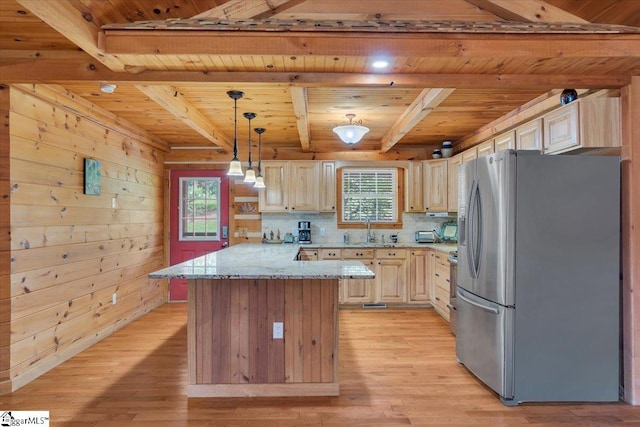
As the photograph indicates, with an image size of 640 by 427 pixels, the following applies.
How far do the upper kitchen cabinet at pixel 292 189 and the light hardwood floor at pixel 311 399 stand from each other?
232cm

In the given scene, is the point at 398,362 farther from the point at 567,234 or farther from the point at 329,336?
the point at 567,234

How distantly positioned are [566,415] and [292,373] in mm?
1898

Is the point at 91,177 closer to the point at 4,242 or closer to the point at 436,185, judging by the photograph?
the point at 4,242

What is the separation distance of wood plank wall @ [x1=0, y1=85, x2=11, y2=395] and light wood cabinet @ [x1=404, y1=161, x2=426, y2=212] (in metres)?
4.58

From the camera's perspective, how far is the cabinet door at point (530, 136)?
124 inches

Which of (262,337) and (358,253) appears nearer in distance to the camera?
(262,337)

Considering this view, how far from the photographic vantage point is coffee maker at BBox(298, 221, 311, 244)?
18.4 feet

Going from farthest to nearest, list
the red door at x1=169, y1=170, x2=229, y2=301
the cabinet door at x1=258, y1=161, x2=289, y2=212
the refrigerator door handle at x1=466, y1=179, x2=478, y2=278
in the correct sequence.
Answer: the red door at x1=169, y1=170, x2=229, y2=301 < the cabinet door at x1=258, y1=161, x2=289, y2=212 < the refrigerator door handle at x1=466, y1=179, x2=478, y2=278

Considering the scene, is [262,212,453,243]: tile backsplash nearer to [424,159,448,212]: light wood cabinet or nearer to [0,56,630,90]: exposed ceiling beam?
[424,159,448,212]: light wood cabinet

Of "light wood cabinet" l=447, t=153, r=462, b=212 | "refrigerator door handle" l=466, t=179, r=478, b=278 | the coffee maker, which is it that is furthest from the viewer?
the coffee maker

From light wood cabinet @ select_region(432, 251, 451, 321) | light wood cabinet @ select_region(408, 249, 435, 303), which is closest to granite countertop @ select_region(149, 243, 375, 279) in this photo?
light wood cabinet @ select_region(432, 251, 451, 321)

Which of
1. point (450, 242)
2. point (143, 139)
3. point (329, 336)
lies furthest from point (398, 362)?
point (143, 139)

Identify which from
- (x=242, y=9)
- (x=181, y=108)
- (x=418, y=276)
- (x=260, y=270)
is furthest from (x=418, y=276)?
(x=242, y=9)

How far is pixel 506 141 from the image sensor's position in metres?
3.73
